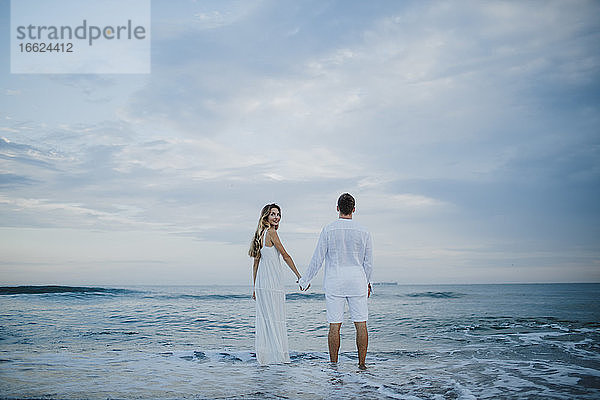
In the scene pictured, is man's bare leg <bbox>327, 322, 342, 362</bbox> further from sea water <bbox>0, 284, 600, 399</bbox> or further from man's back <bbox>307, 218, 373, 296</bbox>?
man's back <bbox>307, 218, 373, 296</bbox>

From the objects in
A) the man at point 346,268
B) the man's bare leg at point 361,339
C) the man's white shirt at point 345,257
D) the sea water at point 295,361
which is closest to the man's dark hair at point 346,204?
the man at point 346,268

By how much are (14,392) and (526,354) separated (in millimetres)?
7563

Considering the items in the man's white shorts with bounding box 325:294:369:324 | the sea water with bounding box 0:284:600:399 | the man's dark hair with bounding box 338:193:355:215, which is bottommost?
the sea water with bounding box 0:284:600:399

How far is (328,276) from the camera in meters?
6.15

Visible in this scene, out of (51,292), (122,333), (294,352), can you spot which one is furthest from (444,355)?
(51,292)

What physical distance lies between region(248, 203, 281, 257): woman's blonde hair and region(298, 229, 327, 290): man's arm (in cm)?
85

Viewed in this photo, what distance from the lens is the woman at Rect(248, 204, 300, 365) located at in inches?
258

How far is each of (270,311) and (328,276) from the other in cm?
115

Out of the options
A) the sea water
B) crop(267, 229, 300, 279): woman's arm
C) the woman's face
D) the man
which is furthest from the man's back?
the sea water

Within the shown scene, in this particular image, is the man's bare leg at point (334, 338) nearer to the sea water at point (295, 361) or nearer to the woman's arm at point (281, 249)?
the sea water at point (295, 361)

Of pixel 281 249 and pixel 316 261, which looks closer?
pixel 316 261

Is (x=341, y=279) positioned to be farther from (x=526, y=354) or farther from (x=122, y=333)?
(x=122, y=333)

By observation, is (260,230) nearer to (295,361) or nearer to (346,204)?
(346,204)

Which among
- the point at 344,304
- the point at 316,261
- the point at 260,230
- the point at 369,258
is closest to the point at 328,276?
the point at 316,261
